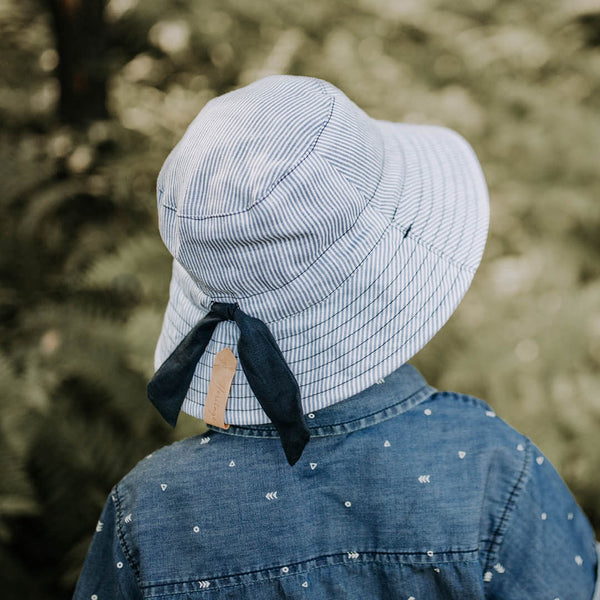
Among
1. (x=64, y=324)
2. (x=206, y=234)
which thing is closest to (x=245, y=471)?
(x=206, y=234)

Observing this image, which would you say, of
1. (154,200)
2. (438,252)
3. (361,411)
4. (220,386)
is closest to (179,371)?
(220,386)

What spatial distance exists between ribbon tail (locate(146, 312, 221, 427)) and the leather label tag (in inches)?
1.5

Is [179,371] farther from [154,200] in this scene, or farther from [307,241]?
[154,200]

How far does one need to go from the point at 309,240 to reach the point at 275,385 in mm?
211

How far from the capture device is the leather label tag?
0.89 meters

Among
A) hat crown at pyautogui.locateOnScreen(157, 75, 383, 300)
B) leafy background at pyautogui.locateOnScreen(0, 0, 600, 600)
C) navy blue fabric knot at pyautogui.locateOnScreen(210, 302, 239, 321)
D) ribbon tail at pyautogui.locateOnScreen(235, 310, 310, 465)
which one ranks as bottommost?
leafy background at pyautogui.locateOnScreen(0, 0, 600, 600)

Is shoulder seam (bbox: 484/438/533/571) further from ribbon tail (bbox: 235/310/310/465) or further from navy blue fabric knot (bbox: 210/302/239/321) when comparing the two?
navy blue fabric knot (bbox: 210/302/239/321)

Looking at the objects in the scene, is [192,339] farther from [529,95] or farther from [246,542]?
[529,95]

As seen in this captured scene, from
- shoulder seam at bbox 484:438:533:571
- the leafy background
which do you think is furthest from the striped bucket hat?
the leafy background

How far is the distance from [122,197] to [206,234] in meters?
2.01

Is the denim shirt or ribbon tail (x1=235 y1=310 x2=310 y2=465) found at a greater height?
ribbon tail (x1=235 y1=310 x2=310 y2=465)

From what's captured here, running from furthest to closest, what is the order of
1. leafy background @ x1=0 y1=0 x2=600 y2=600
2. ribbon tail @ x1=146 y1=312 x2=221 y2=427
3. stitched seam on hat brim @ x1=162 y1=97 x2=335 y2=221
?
leafy background @ x1=0 y1=0 x2=600 y2=600, ribbon tail @ x1=146 y1=312 x2=221 y2=427, stitched seam on hat brim @ x1=162 y1=97 x2=335 y2=221

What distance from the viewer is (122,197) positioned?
2.67 metres

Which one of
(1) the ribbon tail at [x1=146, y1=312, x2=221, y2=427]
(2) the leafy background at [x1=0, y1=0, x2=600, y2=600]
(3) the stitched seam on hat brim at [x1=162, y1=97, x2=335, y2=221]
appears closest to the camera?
(3) the stitched seam on hat brim at [x1=162, y1=97, x2=335, y2=221]
